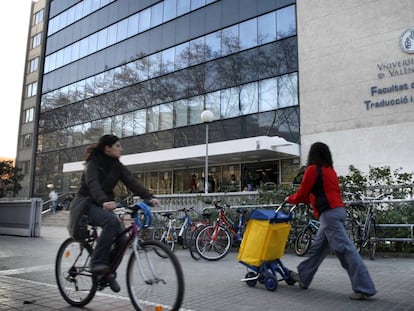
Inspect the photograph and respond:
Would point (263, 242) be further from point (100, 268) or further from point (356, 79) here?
point (356, 79)

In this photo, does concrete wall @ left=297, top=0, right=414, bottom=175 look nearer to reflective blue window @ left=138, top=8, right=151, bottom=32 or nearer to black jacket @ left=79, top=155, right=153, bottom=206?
reflective blue window @ left=138, top=8, right=151, bottom=32

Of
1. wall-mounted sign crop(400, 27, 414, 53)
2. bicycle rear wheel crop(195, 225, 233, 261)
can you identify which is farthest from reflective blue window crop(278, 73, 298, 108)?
bicycle rear wheel crop(195, 225, 233, 261)

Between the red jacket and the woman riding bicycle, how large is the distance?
1.94 m

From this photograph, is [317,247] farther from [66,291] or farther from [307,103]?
[307,103]

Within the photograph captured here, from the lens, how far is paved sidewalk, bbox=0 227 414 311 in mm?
4738

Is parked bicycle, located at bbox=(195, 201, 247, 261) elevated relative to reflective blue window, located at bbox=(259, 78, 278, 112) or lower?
lower

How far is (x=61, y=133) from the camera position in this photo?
39125 millimetres

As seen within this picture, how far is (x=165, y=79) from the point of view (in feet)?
97.5

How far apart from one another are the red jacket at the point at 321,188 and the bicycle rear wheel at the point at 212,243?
4203 mm

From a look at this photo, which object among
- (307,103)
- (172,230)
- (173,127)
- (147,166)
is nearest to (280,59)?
(307,103)

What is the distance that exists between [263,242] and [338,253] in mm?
955

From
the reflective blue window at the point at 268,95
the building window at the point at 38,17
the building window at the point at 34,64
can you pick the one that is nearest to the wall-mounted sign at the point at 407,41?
the reflective blue window at the point at 268,95

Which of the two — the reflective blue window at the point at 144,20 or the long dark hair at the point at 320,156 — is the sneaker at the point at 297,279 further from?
the reflective blue window at the point at 144,20

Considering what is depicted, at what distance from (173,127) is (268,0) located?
32.1 feet
